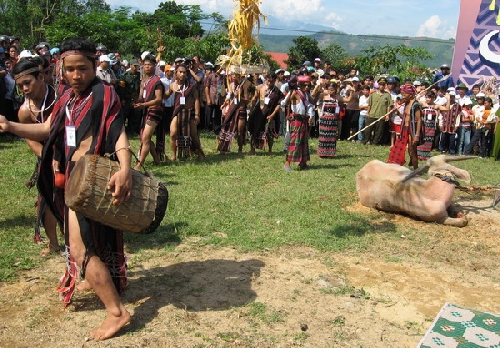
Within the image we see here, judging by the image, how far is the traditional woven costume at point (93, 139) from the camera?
12.2 ft

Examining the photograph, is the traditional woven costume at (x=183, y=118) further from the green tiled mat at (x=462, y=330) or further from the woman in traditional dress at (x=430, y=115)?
the green tiled mat at (x=462, y=330)

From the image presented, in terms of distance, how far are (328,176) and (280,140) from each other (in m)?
4.50

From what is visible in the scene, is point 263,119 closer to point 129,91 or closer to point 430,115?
point 129,91

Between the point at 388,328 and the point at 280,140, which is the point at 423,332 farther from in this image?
the point at 280,140

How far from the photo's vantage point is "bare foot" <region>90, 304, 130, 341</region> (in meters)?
3.67

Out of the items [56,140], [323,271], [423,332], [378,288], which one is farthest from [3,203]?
[423,332]

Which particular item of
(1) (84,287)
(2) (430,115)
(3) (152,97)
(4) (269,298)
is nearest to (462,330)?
(4) (269,298)

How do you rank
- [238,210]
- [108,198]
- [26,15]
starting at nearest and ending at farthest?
[108,198] → [238,210] → [26,15]

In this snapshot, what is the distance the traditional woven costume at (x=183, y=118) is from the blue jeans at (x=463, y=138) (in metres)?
7.65

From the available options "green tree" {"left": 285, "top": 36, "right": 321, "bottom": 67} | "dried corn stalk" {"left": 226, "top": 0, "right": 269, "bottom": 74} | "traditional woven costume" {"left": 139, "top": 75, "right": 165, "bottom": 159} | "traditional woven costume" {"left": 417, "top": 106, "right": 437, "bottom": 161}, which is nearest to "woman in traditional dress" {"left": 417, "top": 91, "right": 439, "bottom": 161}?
"traditional woven costume" {"left": 417, "top": 106, "right": 437, "bottom": 161}

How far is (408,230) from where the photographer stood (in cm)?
656

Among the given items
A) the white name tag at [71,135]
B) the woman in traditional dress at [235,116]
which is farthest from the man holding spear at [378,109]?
the white name tag at [71,135]

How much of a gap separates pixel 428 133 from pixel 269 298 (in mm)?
9744

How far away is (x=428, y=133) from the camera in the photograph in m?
13.0
